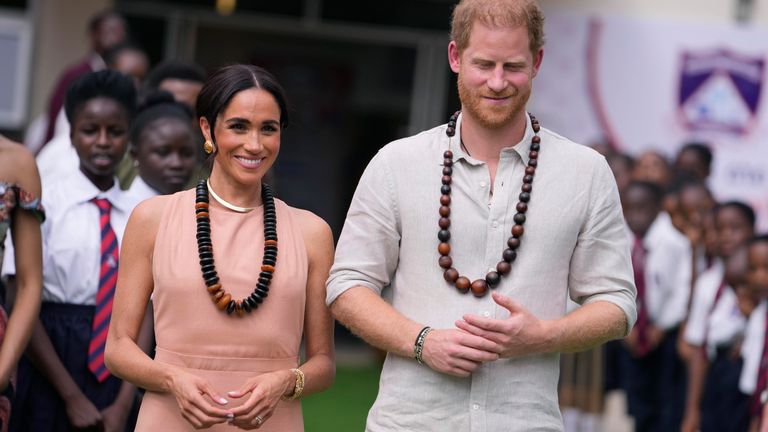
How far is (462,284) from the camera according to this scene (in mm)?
4383

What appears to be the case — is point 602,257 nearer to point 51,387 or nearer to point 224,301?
point 224,301

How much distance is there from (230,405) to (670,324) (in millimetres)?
6800

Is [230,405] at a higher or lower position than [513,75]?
lower

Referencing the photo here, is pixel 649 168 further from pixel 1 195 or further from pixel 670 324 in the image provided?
pixel 1 195

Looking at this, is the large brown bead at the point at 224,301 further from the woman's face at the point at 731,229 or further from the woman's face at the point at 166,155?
the woman's face at the point at 731,229

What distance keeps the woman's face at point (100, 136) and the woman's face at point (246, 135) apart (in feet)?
5.15

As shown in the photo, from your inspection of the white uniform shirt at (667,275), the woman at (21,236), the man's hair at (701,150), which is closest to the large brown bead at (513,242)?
the woman at (21,236)

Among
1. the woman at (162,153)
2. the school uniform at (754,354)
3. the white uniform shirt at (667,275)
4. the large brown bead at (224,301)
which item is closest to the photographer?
the large brown bead at (224,301)

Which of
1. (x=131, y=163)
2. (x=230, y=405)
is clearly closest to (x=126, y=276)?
(x=230, y=405)

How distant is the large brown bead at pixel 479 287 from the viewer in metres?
4.38

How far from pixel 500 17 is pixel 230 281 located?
1.15 m

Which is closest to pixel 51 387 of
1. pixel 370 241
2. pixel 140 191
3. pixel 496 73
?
pixel 140 191

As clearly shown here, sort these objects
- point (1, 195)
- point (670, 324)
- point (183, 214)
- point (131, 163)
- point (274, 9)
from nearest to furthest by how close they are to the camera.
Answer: point (183, 214)
point (1, 195)
point (131, 163)
point (670, 324)
point (274, 9)

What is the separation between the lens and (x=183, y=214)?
15.1 ft
